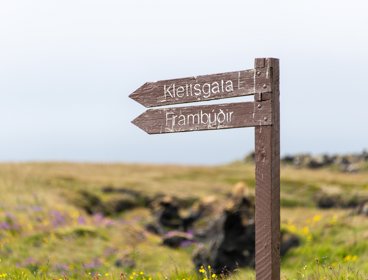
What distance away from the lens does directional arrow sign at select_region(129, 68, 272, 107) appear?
8125mm

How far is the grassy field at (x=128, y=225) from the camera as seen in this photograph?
1803 cm

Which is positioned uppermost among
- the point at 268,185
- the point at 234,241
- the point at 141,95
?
the point at 141,95

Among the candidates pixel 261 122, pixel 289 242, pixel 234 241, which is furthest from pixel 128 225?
pixel 261 122

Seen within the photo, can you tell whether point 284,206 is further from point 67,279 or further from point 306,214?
point 67,279

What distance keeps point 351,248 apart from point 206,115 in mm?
12244

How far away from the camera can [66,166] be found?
4194 cm

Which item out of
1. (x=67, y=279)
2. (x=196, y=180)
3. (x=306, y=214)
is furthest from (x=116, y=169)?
(x=67, y=279)

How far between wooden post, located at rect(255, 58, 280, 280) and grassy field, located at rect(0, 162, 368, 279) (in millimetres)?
1576

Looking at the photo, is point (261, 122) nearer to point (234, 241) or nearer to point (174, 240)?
point (234, 241)

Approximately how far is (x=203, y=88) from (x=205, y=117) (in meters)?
0.41

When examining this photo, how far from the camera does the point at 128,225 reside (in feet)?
85.6

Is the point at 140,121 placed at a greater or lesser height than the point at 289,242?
greater

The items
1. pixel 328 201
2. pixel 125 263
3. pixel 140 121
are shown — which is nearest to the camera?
pixel 140 121

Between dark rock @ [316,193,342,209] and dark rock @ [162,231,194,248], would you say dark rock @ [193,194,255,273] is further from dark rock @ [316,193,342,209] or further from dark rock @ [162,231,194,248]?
dark rock @ [316,193,342,209]
